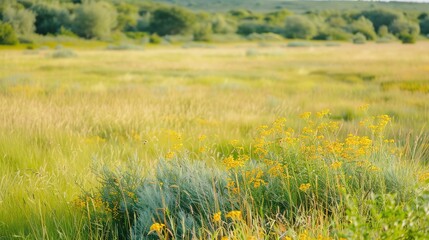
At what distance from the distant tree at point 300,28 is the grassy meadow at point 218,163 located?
2215 inches

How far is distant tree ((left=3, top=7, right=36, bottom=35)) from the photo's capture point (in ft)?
142

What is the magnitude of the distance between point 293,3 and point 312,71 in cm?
12699

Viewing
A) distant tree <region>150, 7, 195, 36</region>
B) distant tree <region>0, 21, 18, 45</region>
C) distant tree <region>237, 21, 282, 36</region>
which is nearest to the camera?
distant tree <region>0, 21, 18, 45</region>

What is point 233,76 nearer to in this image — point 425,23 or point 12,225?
point 12,225

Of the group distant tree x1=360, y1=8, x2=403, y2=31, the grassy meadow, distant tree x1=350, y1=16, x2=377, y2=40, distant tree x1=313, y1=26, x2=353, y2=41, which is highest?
the grassy meadow

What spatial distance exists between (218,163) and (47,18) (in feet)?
169

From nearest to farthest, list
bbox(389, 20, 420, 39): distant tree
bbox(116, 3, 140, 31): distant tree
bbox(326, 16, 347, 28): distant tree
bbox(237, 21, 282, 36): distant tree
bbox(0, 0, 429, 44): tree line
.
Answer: bbox(0, 0, 429, 44): tree line
bbox(116, 3, 140, 31): distant tree
bbox(389, 20, 420, 39): distant tree
bbox(237, 21, 282, 36): distant tree
bbox(326, 16, 347, 28): distant tree

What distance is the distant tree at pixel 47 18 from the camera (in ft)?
171

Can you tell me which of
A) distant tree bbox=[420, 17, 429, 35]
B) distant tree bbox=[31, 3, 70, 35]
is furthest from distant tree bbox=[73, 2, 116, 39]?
distant tree bbox=[420, 17, 429, 35]

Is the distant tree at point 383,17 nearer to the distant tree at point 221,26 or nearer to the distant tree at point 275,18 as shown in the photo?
the distant tree at point 275,18

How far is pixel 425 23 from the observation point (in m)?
72.6

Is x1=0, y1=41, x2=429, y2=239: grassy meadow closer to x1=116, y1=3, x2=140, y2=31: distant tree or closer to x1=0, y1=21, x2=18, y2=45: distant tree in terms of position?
x1=0, y1=21, x2=18, y2=45: distant tree

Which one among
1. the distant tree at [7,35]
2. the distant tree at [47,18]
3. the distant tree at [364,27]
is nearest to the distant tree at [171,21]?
the distant tree at [47,18]

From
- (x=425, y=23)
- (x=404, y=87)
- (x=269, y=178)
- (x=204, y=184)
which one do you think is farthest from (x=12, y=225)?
(x=425, y=23)
